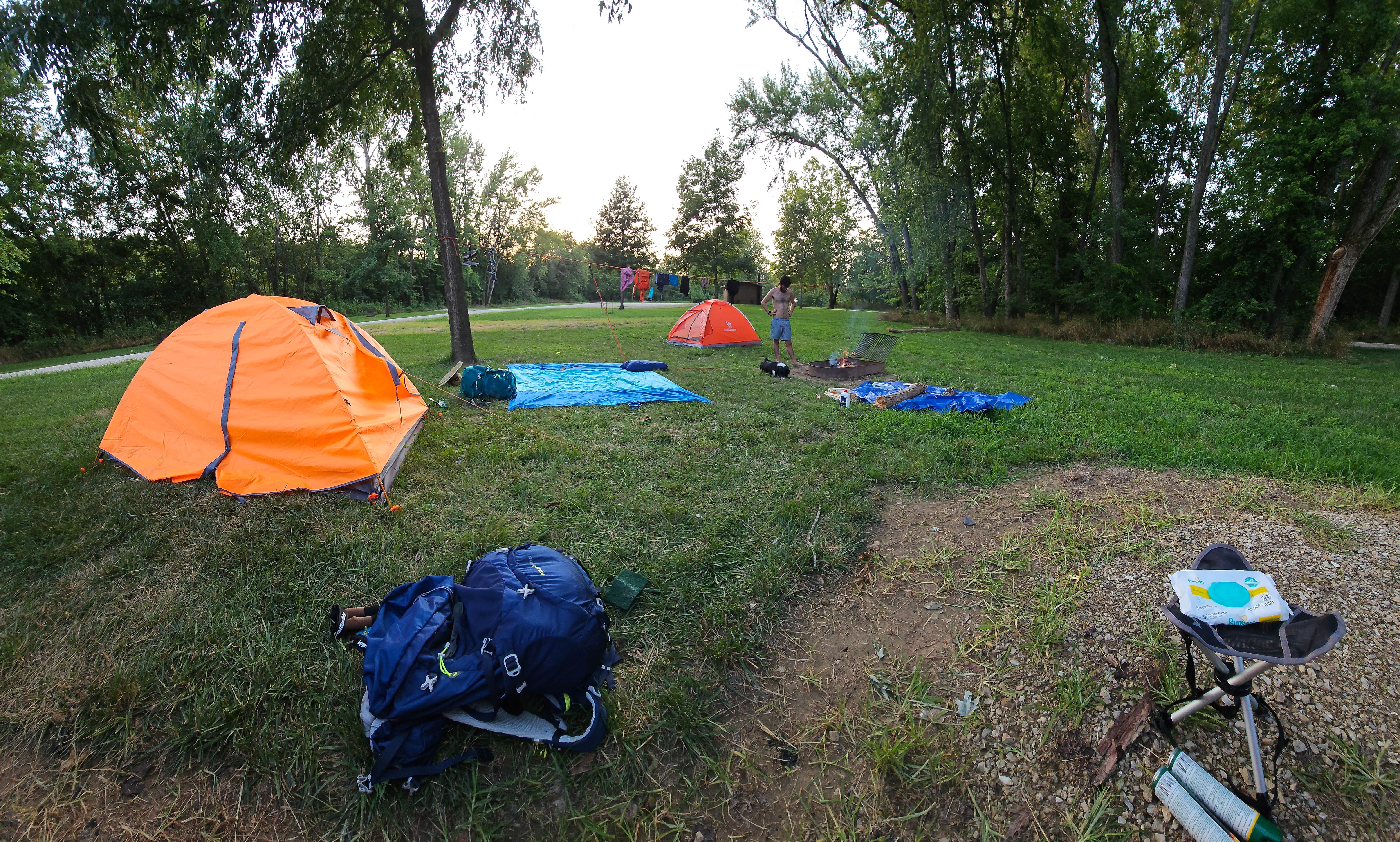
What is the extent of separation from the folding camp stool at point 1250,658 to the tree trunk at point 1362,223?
15.2m

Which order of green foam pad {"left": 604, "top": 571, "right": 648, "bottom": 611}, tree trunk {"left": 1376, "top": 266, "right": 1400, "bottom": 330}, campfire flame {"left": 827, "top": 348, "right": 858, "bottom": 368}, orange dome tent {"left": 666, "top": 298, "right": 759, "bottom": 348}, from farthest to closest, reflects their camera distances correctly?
tree trunk {"left": 1376, "top": 266, "right": 1400, "bottom": 330} → orange dome tent {"left": 666, "top": 298, "right": 759, "bottom": 348} → campfire flame {"left": 827, "top": 348, "right": 858, "bottom": 368} → green foam pad {"left": 604, "top": 571, "right": 648, "bottom": 611}

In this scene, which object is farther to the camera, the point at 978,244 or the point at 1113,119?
the point at 978,244

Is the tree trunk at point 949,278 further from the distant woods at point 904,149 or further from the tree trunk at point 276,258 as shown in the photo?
the tree trunk at point 276,258

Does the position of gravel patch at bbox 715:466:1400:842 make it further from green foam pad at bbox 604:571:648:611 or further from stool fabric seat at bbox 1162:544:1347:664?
green foam pad at bbox 604:571:648:611

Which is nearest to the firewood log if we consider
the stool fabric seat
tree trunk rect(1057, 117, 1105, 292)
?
the stool fabric seat

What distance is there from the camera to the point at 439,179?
8789mm

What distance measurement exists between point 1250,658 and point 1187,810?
1.74ft

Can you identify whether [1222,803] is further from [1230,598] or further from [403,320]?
[403,320]

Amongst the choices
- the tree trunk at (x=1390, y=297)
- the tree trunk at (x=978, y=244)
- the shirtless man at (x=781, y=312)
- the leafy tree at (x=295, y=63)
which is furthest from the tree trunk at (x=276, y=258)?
the tree trunk at (x=1390, y=297)

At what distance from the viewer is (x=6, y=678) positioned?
7.92 feet

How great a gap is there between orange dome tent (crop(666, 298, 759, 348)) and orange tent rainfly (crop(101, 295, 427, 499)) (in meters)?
8.70

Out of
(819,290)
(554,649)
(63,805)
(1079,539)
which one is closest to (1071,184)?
(1079,539)

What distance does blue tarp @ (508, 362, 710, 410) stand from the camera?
23.1 ft

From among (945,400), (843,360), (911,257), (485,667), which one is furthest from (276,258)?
(485,667)
